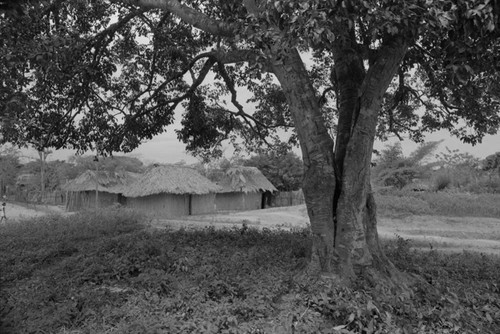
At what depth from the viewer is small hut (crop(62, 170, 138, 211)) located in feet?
103

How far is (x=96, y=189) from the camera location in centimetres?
3122

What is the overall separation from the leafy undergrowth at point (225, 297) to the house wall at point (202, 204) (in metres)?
21.6

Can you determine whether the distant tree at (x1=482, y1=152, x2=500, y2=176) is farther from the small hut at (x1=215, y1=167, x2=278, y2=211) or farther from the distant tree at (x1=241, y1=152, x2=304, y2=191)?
the small hut at (x1=215, y1=167, x2=278, y2=211)

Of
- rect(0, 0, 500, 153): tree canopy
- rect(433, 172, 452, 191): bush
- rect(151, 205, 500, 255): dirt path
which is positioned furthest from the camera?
rect(433, 172, 452, 191): bush

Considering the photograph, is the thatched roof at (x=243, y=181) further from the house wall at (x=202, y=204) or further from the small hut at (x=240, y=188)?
the house wall at (x=202, y=204)

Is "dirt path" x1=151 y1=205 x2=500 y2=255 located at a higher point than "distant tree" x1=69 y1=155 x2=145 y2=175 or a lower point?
lower

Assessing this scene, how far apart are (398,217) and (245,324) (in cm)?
1928

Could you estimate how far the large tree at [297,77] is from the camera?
3.28 metres

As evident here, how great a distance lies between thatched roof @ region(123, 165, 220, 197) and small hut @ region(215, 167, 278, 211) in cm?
394

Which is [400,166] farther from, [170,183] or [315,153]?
[315,153]

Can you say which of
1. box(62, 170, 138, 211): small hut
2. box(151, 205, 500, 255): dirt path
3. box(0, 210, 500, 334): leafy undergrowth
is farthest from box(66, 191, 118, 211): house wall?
box(0, 210, 500, 334): leafy undergrowth

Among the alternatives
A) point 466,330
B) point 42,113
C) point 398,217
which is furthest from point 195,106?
point 398,217

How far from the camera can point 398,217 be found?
2122 cm

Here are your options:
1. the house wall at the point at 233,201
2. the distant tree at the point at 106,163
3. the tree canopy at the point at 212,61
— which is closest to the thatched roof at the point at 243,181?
the house wall at the point at 233,201
